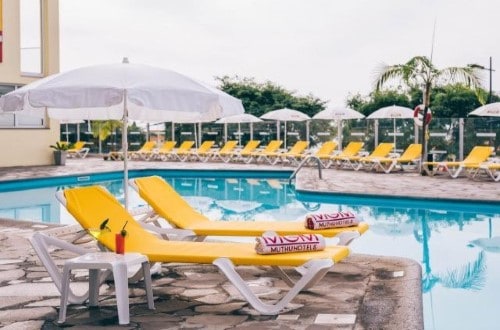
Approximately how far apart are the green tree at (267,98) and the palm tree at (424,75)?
59.6 ft

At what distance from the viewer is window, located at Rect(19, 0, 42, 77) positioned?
18.9 m

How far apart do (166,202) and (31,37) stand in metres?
14.7

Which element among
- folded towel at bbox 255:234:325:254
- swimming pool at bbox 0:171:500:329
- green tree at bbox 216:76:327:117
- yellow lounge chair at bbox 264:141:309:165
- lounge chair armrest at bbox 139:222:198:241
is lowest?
swimming pool at bbox 0:171:500:329

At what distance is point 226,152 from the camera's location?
22.6m

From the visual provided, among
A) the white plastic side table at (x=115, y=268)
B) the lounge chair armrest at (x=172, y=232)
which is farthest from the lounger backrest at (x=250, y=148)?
the white plastic side table at (x=115, y=268)

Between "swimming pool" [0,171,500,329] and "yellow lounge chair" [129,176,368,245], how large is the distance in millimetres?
1017

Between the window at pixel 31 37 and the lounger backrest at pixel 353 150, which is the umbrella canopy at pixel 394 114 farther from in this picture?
the window at pixel 31 37

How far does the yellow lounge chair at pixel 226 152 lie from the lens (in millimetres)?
22625

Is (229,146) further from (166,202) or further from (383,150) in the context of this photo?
(166,202)

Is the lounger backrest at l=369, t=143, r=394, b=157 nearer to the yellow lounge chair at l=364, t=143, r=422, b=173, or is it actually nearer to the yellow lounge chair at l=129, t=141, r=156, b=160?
the yellow lounge chair at l=364, t=143, r=422, b=173

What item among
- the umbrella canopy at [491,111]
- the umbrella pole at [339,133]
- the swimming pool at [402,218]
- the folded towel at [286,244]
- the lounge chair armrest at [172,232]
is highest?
the umbrella canopy at [491,111]

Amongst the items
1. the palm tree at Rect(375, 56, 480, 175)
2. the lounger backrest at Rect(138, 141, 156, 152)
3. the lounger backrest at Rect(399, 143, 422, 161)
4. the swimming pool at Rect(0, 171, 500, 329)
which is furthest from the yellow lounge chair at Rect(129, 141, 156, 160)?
the palm tree at Rect(375, 56, 480, 175)

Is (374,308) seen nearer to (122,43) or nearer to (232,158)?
(232,158)

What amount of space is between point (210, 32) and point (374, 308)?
29111mm
